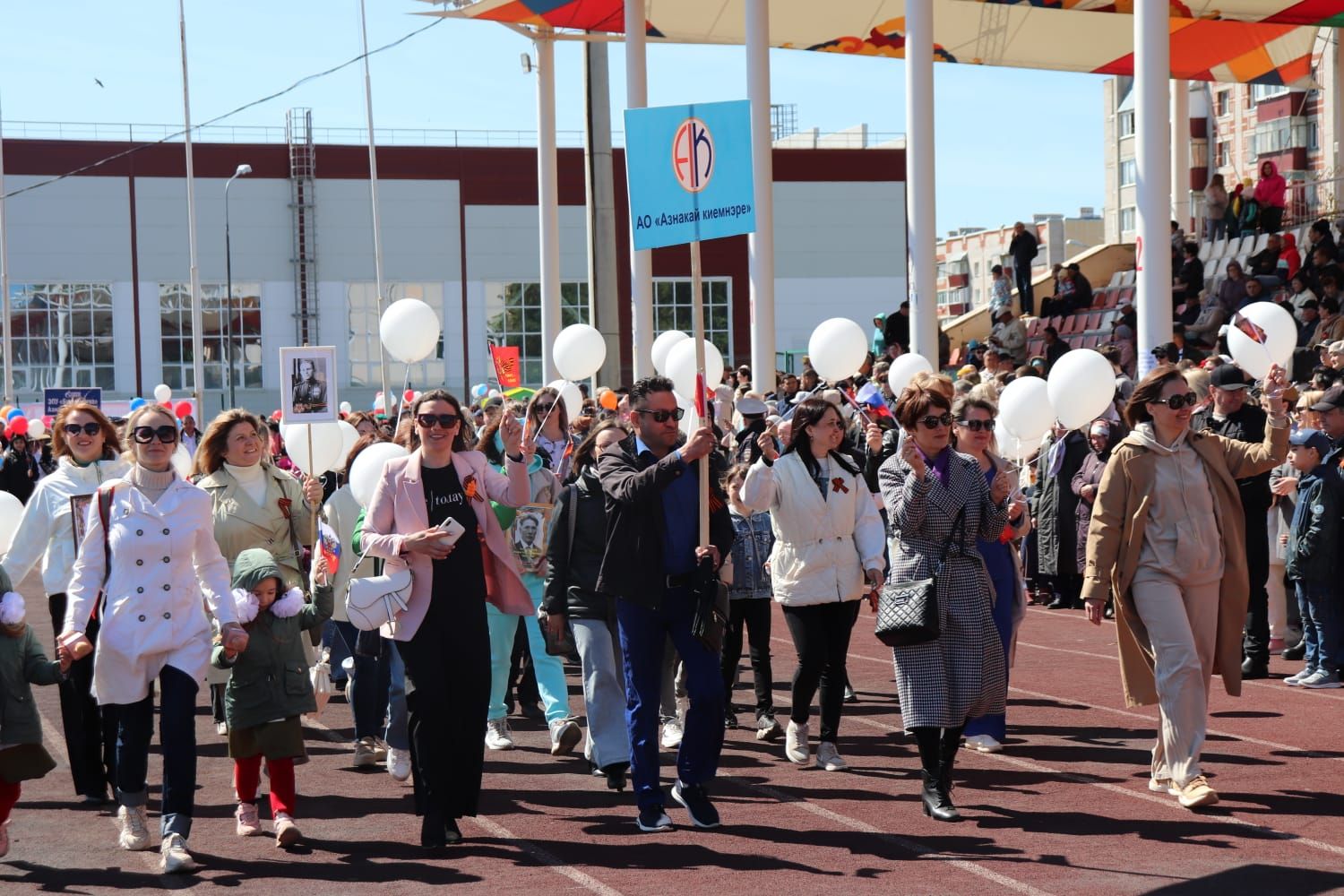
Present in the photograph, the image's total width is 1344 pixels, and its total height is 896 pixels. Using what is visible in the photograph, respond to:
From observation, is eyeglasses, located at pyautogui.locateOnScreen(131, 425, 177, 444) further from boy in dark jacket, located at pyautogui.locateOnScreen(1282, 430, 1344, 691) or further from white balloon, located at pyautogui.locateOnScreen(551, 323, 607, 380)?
white balloon, located at pyautogui.locateOnScreen(551, 323, 607, 380)

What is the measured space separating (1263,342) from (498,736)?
6.71m

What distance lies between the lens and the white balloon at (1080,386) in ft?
42.9

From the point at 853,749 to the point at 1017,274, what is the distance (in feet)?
65.8

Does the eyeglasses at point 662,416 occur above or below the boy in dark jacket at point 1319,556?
above

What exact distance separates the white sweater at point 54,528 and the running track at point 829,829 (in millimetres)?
1188

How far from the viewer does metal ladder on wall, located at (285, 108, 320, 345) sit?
53.8 metres

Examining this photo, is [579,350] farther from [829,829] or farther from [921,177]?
[829,829]

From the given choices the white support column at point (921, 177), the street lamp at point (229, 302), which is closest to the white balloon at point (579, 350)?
the white support column at point (921, 177)

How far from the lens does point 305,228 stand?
54156 millimetres

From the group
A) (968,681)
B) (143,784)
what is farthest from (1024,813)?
(143,784)

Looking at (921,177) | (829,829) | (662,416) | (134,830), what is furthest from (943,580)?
(921,177)

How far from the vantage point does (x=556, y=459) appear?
1107cm

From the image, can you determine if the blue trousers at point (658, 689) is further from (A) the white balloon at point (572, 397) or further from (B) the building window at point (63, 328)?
(B) the building window at point (63, 328)

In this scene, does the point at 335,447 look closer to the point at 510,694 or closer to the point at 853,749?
the point at 510,694
